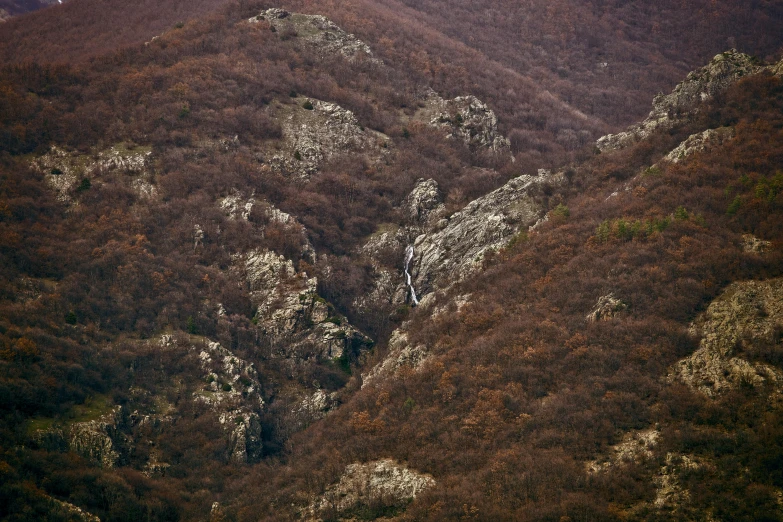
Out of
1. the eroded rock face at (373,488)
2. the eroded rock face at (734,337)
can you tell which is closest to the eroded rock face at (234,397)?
the eroded rock face at (373,488)

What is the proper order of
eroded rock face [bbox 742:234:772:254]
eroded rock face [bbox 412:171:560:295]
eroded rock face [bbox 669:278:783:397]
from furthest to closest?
1. eroded rock face [bbox 412:171:560:295]
2. eroded rock face [bbox 742:234:772:254]
3. eroded rock face [bbox 669:278:783:397]

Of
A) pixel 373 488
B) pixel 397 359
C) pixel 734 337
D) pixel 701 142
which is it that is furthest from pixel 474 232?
pixel 373 488

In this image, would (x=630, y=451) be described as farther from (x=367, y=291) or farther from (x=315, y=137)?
(x=315, y=137)

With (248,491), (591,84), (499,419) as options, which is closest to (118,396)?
(248,491)

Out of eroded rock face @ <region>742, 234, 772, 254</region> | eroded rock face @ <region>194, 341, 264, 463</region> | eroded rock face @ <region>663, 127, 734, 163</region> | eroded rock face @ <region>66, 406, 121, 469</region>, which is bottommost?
eroded rock face @ <region>194, 341, 264, 463</region>

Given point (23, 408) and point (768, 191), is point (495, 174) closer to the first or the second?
point (768, 191)

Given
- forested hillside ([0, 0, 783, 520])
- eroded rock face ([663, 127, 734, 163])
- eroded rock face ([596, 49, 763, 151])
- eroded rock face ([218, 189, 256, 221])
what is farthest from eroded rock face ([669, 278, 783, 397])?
eroded rock face ([218, 189, 256, 221])

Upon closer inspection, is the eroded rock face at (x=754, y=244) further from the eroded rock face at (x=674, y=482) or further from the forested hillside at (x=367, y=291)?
the eroded rock face at (x=674, y=482)

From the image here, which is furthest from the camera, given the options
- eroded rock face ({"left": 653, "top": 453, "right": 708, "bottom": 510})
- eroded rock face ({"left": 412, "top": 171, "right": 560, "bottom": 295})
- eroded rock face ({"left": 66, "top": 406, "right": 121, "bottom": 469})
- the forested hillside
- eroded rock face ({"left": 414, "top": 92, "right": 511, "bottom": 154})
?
eroded rock face ({"left": 414, "top": 92, "right": 511, "bottom": 154})

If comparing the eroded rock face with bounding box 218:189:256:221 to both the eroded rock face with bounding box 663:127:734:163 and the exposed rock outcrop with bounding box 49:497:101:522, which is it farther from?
the eroded rock face with bounding box 663:127:734:163
